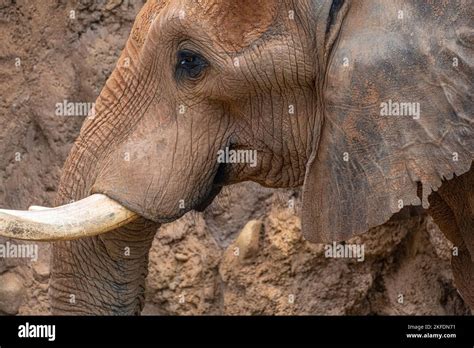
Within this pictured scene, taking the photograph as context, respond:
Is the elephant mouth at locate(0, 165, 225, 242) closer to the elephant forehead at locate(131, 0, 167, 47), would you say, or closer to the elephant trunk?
the elephant trunk

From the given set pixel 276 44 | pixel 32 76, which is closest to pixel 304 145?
pixel 276 44

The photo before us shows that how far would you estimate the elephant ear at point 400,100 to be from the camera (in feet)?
8.48

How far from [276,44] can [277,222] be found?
1.61 m

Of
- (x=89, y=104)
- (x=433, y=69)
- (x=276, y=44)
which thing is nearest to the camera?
(x=433, y=69)

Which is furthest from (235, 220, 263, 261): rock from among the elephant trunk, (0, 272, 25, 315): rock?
the elephant trunk

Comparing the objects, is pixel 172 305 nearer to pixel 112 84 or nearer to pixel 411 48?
pixel 112 84

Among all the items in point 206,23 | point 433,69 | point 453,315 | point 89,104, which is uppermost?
point 89,104

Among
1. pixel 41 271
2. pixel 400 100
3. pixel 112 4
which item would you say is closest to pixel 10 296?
pixel 41 271

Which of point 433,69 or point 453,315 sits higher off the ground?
point 433,69

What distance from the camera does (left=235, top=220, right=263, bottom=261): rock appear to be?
169 inches

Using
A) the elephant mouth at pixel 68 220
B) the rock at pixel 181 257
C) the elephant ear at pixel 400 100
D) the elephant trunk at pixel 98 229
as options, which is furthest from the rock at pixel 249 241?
the elephant ear at pixel 400 100

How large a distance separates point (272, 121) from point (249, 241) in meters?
1.48

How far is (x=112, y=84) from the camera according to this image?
2.94 meters

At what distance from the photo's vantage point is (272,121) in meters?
2.86
